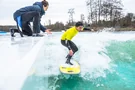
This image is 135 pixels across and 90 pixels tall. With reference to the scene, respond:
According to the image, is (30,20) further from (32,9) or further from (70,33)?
(70,33)

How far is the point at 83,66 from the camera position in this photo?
836 centimetres

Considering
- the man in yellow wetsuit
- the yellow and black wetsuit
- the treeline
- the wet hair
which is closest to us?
the wet hair

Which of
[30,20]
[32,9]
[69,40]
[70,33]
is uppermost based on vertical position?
[32,9]

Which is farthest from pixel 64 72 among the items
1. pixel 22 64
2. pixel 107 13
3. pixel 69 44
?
pixel 107 13

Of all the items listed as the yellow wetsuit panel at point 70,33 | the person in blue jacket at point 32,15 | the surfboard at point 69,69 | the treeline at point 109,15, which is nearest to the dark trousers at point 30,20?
the person in blue jacket at point 32,15

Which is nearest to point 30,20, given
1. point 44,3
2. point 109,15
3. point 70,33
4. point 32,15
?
point 32,15

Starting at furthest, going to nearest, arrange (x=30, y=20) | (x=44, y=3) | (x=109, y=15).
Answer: (x=109, y=15) < (x=30, y=20) < (x=44, y=3)

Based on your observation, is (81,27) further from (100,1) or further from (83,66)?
(100,1)

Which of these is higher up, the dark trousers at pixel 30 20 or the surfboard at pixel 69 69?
the dark trousers at pixel 30 20

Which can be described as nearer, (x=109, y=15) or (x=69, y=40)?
(x=69, y=40)

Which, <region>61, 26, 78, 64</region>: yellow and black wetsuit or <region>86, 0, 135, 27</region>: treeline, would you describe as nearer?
<region>61, 26, 78, 64</region>: yellow and black wetsuit

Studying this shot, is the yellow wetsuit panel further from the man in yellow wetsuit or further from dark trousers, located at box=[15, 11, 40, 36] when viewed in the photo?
dark trousers, located at box=[15, 11, 40, 36]

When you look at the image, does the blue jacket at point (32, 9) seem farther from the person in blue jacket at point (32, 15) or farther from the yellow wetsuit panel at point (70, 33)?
the yellow wetsuit panel at point (70, 33)

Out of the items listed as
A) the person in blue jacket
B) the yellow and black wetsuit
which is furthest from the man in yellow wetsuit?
the person in blue jacket
